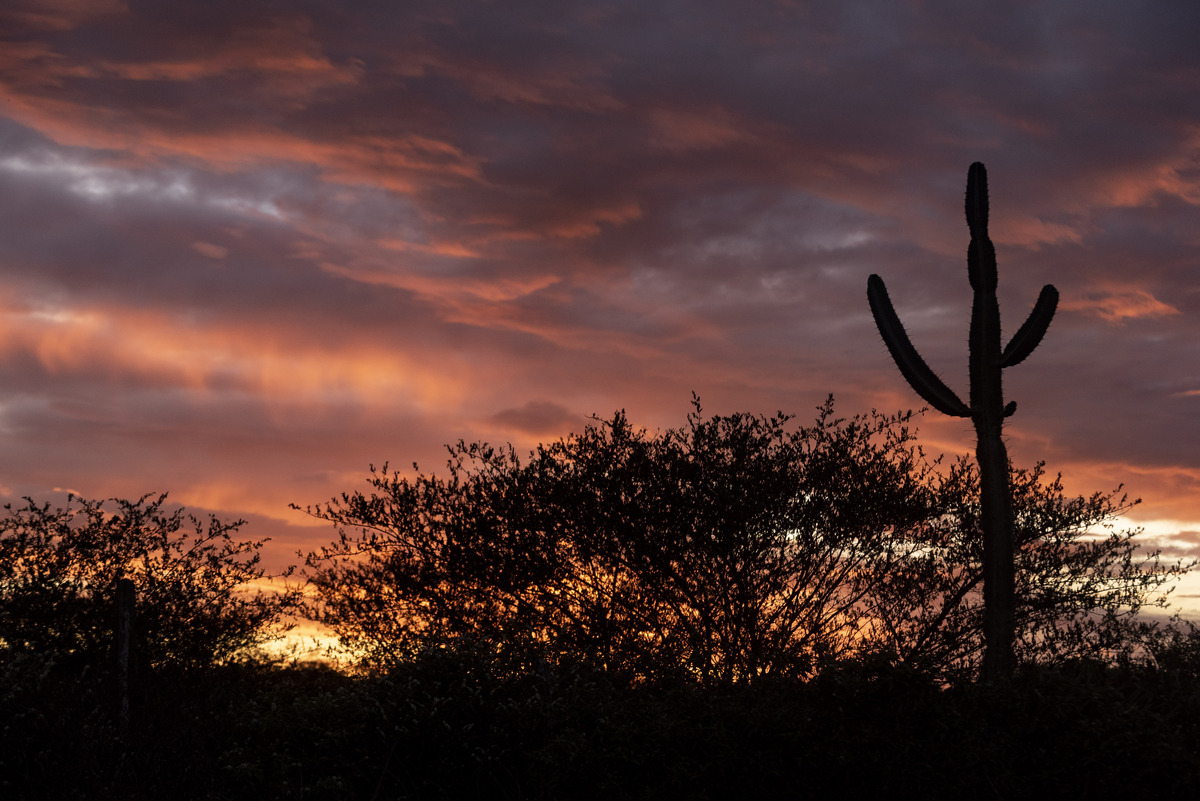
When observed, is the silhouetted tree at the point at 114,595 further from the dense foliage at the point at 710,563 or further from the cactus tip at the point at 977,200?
the cactus tip at the point at 977,200

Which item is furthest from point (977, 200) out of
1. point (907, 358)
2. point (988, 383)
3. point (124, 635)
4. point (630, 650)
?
point (124, 635)

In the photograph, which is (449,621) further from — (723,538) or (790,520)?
(790,520)

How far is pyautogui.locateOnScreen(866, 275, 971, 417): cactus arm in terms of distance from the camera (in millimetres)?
14266

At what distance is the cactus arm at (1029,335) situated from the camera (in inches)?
566

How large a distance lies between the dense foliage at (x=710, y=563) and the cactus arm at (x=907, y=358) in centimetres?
247

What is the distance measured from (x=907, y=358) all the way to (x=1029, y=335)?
5.70 ft

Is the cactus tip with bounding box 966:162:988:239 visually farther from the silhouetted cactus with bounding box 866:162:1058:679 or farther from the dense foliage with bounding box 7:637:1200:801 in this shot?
the dense foliage with bounding box 7:637:1200:801

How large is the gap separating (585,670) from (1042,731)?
531cm

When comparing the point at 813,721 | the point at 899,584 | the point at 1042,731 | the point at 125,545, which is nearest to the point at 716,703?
the point at 813,721

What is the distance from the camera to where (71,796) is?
952 cm

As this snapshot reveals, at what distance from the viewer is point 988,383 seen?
46.7 feet

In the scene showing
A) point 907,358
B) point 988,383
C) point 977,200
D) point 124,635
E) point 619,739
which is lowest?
point 619,739

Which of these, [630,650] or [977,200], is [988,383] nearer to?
[977,200]

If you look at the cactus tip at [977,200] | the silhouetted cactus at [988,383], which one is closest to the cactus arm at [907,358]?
the silhouetted cactus at [988,383]
